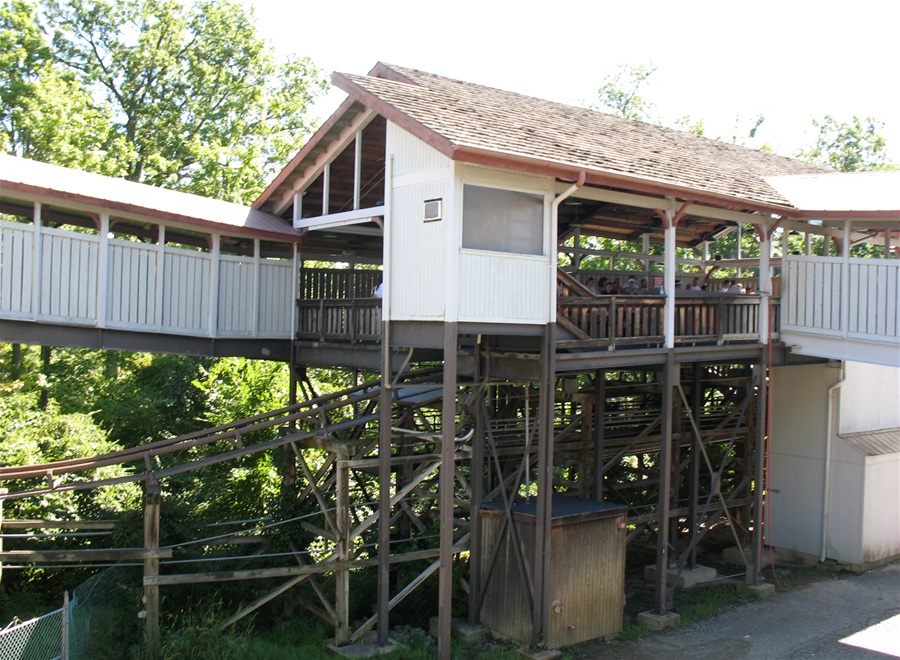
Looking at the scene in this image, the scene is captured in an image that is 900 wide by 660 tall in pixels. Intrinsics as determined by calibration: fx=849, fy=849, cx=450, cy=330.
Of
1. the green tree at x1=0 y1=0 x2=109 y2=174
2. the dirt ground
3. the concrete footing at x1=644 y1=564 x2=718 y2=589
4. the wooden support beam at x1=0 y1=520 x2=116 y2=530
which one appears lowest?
the dirt ground

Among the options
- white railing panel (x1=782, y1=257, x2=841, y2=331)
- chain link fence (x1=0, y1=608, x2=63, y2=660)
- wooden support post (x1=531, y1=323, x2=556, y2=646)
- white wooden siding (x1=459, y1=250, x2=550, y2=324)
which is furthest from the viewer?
white railing panel (x1=782, y1=257, x2=841, y2=331)

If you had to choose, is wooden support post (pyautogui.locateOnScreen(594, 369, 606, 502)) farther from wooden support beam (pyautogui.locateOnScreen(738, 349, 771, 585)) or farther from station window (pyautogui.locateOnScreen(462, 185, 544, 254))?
station window (pyautogui.locateOnScreen(462, 185, 544, 254))

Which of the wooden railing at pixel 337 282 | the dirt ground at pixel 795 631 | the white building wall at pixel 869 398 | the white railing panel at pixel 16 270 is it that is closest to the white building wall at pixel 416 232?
the wooden railing at pixel 337 282

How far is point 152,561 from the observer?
10.9 metres

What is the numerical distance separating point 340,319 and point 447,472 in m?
4.34

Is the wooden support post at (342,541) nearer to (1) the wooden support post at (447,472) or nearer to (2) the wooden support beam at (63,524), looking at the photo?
(1) the wooden support post at (447,472)

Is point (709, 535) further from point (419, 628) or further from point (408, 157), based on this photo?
point (408, 157)

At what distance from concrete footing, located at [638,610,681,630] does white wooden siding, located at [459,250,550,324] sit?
202 inches

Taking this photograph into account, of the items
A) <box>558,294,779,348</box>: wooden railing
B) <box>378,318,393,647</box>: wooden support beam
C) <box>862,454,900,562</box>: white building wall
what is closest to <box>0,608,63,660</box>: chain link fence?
<box>378,318,393,647</box>: wooden support beam

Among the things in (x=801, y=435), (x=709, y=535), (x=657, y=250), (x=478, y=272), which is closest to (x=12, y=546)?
(x=478, y=272)

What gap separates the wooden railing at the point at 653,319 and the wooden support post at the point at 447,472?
1.87m

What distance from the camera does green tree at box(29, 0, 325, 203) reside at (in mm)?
26844

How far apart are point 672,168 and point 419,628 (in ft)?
26.1

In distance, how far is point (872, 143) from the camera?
37094 millimetres
